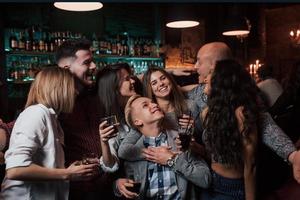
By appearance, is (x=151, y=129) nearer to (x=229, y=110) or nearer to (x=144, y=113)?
(x=144, y=113)

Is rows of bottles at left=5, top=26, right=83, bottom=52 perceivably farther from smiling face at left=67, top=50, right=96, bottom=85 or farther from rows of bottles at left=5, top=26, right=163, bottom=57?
smiling face at left=67, top=50, right=96, bottom=85

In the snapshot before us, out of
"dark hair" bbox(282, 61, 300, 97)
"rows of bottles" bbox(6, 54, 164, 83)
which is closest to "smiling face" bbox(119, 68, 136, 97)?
"dark hair" bbox(282, 61, 300, 97)

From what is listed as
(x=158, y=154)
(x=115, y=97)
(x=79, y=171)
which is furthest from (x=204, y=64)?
(x=79, y=171)

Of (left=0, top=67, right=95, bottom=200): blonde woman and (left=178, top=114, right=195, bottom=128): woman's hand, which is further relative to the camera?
(left=178, top=114, right=195, bottom=128): woman's hand

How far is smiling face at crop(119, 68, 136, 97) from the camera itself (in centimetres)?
229

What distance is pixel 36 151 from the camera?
1.58 meters

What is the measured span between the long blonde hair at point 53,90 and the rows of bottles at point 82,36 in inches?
104

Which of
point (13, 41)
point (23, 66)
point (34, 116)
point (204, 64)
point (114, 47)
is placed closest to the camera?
point (34, 116)

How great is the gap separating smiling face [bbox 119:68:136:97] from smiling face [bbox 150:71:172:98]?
0.13 metres

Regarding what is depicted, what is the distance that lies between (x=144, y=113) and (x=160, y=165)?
0.25 metres

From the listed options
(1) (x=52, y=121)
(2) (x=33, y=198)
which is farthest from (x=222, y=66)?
(2) (x=33, y=198)

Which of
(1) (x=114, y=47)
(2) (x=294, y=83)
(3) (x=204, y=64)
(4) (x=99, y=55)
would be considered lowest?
(2) (x=294, y=83)

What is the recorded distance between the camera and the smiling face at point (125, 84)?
229cm

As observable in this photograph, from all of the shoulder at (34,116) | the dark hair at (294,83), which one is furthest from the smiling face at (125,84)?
the dark hair at (294,83)
